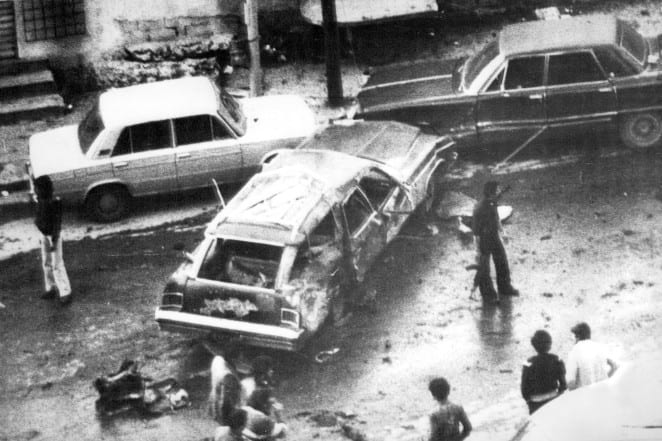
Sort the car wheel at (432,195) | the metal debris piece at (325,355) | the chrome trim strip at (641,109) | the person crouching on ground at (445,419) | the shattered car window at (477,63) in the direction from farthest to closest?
the shattered car window at (477,63) → the chrome trim strip at (641,109) → the car wheel at (432,195) → the metal debris piece at (325,355) → the person crouching on ground at (445,419)

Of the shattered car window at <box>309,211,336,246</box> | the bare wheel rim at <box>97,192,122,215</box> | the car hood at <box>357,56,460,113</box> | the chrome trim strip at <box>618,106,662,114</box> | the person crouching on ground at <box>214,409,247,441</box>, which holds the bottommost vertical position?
the person crouching on ground at <box>214,409,247,441</box>

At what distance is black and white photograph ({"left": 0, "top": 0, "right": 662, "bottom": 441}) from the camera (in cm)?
1017

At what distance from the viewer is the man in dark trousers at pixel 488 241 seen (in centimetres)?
1142

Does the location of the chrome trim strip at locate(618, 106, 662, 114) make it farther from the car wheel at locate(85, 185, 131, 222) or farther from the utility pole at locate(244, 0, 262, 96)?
the car wheel at locate(85, 185, 131, 222)

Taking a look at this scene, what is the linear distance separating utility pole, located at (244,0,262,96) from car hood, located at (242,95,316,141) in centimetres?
103

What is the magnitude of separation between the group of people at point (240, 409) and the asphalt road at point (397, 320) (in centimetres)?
52

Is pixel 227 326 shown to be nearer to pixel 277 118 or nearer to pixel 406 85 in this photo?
pixel 277 118

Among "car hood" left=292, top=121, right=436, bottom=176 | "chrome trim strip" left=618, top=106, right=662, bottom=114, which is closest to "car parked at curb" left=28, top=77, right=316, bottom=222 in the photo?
"car hood" left=292, top=121, right=436, bottom=176

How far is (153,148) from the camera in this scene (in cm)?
1393

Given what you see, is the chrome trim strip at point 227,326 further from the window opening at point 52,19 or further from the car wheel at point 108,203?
the window opening at point 52,19

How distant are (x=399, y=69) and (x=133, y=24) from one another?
16.5ft

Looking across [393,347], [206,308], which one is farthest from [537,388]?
[206,308]

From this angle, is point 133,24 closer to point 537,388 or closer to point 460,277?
point 460,277

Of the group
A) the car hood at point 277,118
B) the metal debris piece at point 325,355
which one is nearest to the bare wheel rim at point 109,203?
the car hood at point 277,118
